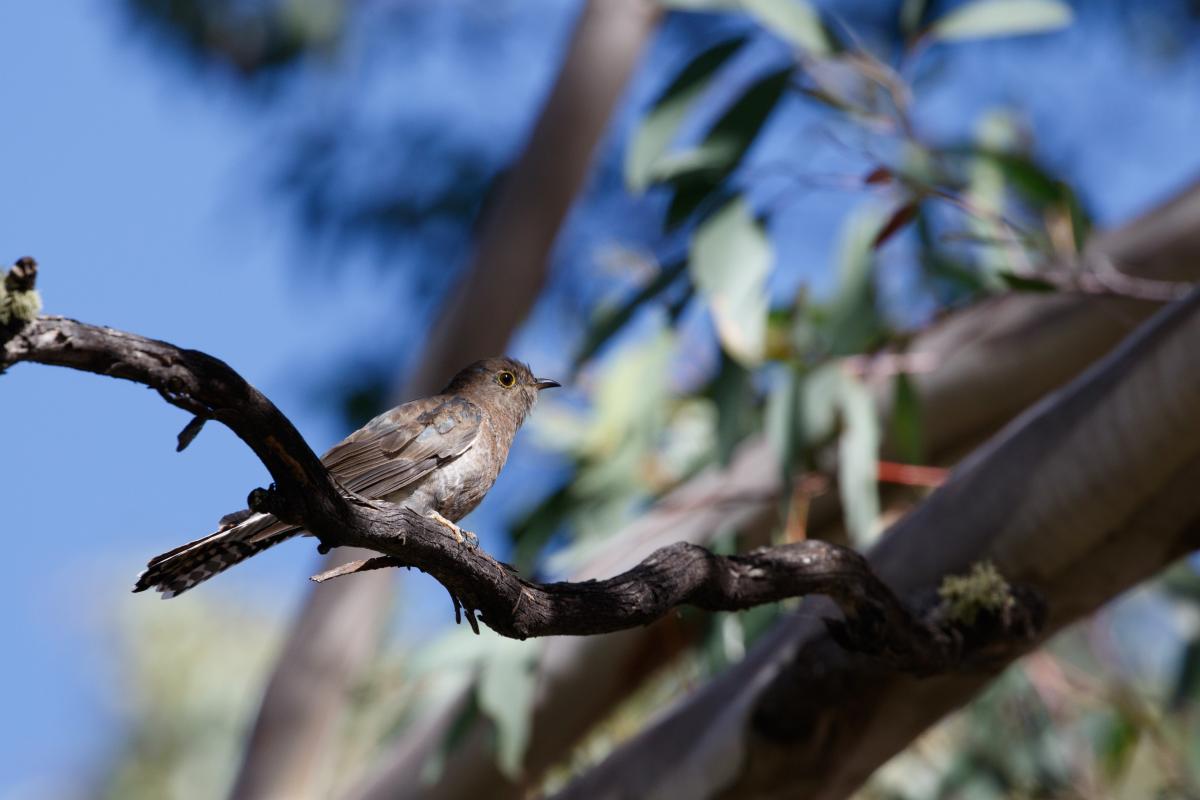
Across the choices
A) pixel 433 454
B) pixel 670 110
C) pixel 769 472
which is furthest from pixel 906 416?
pixel 433 454

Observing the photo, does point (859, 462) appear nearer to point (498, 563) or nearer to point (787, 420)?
point (787, 420)

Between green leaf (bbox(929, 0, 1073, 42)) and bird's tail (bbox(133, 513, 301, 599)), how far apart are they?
8.02ft

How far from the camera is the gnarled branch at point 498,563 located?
4.94ft

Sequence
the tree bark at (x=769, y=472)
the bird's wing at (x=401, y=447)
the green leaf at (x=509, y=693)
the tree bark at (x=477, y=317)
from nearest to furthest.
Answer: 1. the bird's wing at (x=401, y=447)
2. the green leaf at (x=509, y=693)
3. the tree bark at (x=769, y=472)
4. the tree bark at (x=477, y=317)

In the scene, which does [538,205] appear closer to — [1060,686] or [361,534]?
[1060,686]

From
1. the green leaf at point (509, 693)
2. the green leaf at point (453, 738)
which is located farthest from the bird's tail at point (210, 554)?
the green leaf at point (453, 738)

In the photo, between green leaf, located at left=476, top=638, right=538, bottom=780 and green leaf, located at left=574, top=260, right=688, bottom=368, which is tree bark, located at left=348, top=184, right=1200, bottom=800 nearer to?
green leaf, located at left=476, top=638, right=538, bottom=780

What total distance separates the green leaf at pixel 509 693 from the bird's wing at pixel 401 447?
1.00 metres

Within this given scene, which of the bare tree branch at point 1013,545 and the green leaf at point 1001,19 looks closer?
the bare tree branch at point 1013,545

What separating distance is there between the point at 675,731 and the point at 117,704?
21.4 ft

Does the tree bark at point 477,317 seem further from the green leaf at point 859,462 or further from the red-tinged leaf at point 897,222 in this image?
the red-tinged leaf at point 897,222

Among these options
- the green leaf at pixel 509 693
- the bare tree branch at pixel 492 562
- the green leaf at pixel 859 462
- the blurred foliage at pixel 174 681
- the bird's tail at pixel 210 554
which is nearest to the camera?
the bare tree branch at pixel 492 562

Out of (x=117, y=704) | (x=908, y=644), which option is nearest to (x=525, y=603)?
(x=908, y=644)

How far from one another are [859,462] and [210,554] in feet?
6.95
